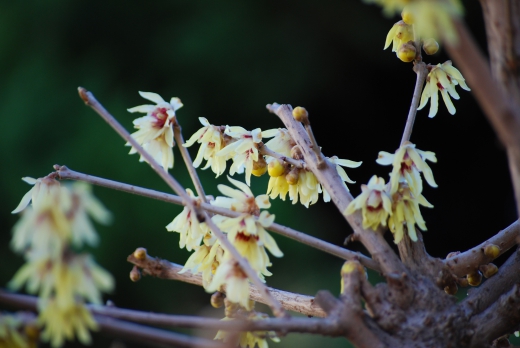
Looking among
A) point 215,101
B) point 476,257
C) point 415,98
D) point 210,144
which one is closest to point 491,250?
point 476,257

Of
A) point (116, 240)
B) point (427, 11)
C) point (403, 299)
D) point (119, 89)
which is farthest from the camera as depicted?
point (119, 89)

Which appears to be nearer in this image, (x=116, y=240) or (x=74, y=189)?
(x=74, y=189)

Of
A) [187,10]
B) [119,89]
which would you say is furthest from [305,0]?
[119,89]

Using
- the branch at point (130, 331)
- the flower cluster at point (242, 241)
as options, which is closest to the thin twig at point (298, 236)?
the flower cluster at point (242, 241)

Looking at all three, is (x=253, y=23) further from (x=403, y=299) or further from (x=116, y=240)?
(x=403, y=299)

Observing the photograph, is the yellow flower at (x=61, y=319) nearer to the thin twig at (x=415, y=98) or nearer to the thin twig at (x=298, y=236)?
the thin twig at (x=298, y=236)

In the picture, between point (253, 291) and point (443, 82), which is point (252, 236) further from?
point (443, 82)

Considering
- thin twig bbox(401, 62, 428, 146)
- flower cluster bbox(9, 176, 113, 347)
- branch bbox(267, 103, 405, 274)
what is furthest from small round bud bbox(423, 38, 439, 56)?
flower cluster bbox(9, 176, 113, 347)
